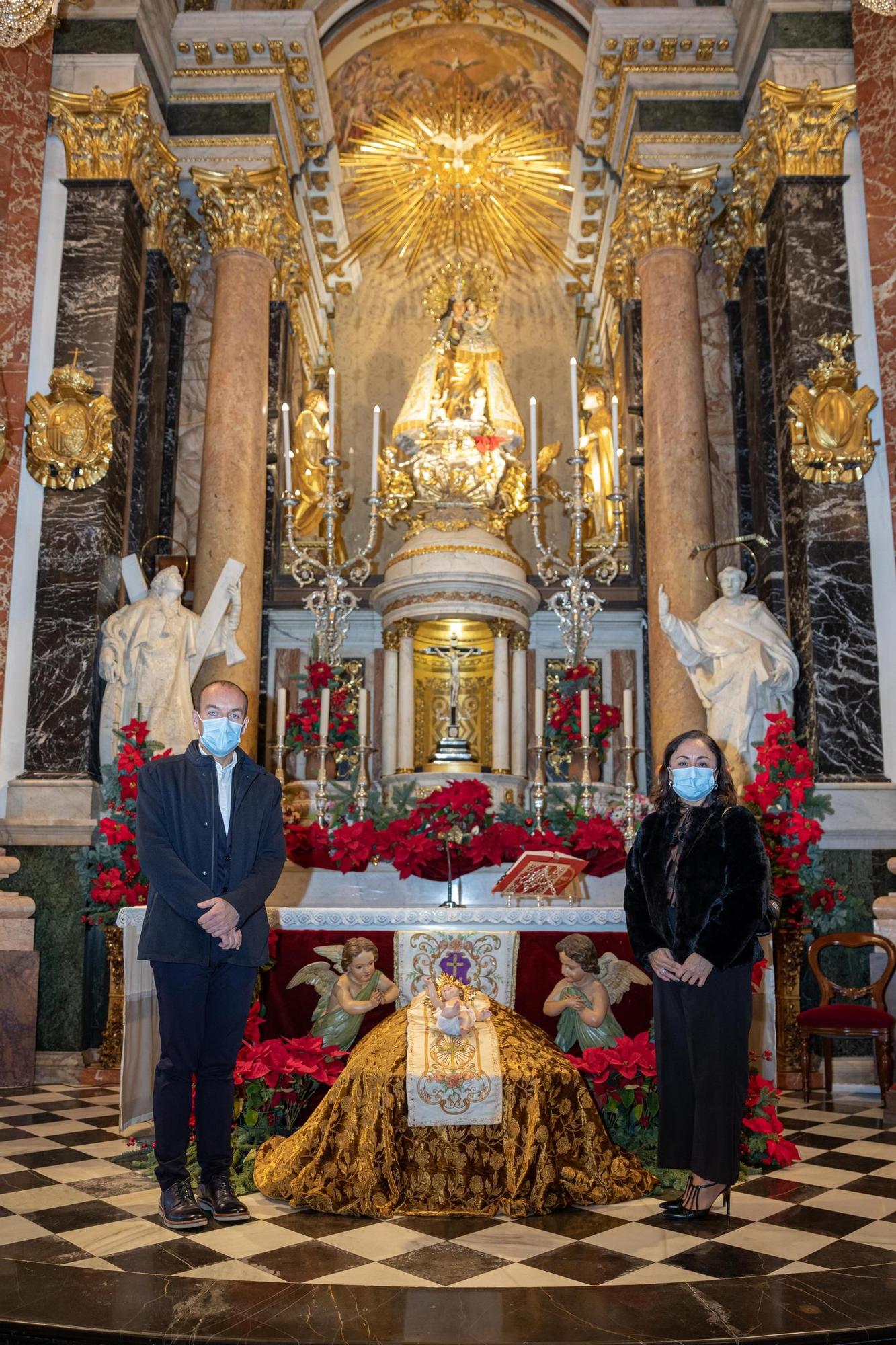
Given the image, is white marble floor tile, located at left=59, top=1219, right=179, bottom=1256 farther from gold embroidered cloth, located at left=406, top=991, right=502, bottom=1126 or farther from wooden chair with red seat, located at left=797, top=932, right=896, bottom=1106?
wooden chair with red seat, located at left=797, top=932, right=896, bottom=1106

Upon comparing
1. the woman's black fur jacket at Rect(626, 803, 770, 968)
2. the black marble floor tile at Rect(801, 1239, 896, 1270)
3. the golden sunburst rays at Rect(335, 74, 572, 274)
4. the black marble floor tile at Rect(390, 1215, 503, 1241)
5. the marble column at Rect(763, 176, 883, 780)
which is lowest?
the black marble floor tile at Rect(390, 1215, 503, 1241)

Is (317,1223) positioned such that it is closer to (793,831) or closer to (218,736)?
(218,736)

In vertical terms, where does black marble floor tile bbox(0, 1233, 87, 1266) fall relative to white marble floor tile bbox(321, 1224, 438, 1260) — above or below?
above

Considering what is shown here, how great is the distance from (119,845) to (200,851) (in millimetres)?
3499

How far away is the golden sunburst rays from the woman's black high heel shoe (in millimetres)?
13093

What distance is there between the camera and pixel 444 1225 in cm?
411

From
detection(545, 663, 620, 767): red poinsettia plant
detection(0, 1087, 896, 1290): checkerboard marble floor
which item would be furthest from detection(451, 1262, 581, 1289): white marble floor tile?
detection(545, 663, 620, 767): red poinsettia plant

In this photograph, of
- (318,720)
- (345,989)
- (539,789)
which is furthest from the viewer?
(318,720)

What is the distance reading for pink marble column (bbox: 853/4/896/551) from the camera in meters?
9.05

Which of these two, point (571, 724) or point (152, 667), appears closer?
point (152, 667)

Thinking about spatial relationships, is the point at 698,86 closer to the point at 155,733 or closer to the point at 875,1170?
the point at 155,733

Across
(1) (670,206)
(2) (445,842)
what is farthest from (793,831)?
(1) (670,206)

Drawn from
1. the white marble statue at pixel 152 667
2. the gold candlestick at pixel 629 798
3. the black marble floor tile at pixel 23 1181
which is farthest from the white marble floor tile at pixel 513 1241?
the white marble statue at pixel 152 667

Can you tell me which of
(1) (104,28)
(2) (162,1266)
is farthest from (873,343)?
(2) (162,1266)
